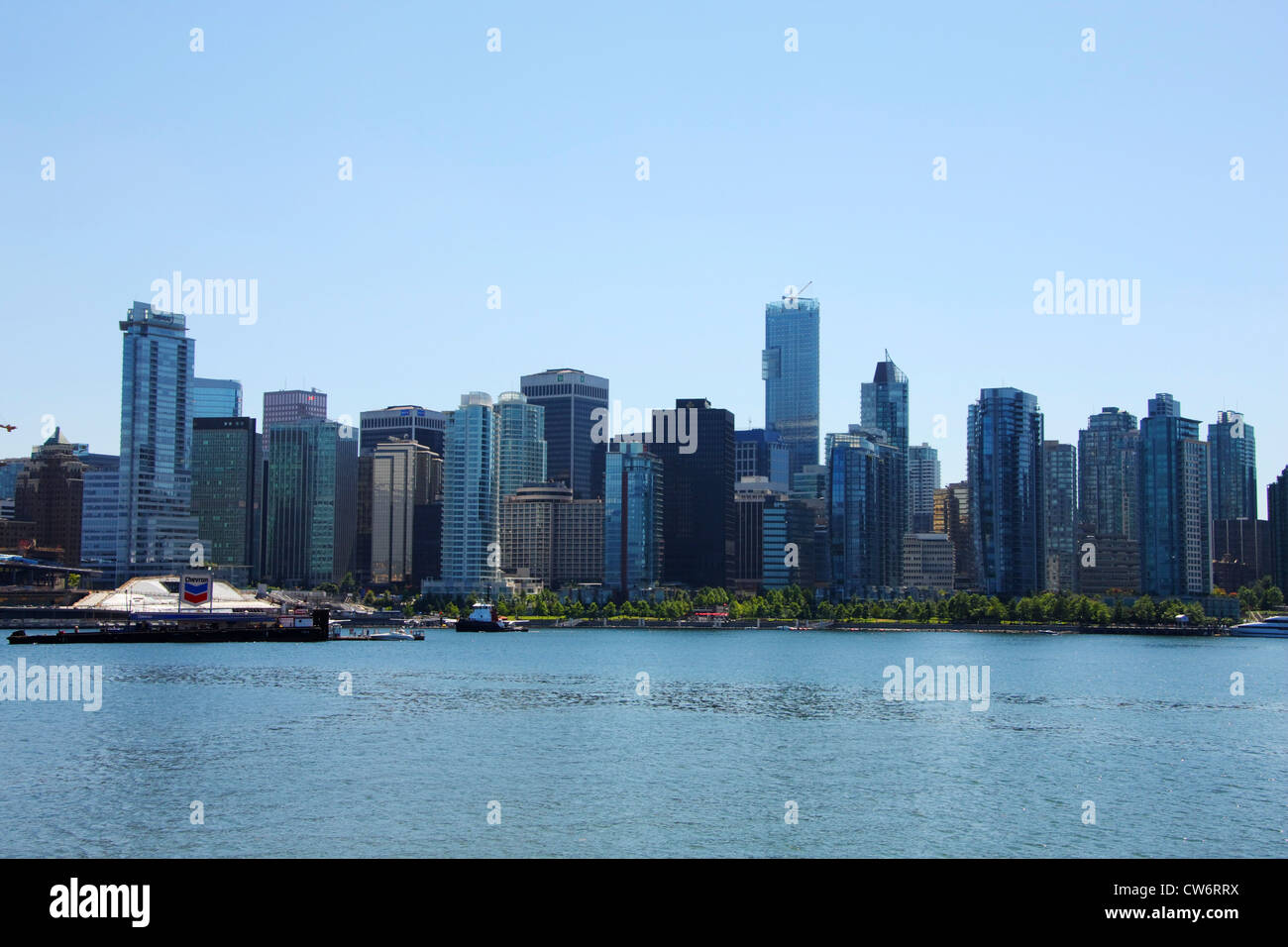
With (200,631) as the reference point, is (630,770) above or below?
above

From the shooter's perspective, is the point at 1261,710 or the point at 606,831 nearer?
the point at 606,831

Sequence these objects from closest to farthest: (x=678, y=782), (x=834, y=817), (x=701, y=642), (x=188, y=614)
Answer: (x=834, y=817)
(x=678, y=782)
(x=188, y=614)
(x=701, y=642)

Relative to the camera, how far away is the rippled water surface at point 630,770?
40.1 m

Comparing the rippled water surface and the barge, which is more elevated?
the rippled water surface

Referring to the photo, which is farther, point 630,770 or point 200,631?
point 200,631

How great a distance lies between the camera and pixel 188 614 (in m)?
181

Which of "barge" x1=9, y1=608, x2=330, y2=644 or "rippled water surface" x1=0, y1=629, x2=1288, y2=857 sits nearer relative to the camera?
"rippled water surface" x1=0, y1=629, x2=1288, y2=857

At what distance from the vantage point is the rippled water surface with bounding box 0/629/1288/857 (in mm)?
40094

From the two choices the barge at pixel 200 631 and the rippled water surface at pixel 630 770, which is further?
the barge at pixel 200 631

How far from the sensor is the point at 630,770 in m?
53.4

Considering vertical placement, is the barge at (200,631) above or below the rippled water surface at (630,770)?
below
